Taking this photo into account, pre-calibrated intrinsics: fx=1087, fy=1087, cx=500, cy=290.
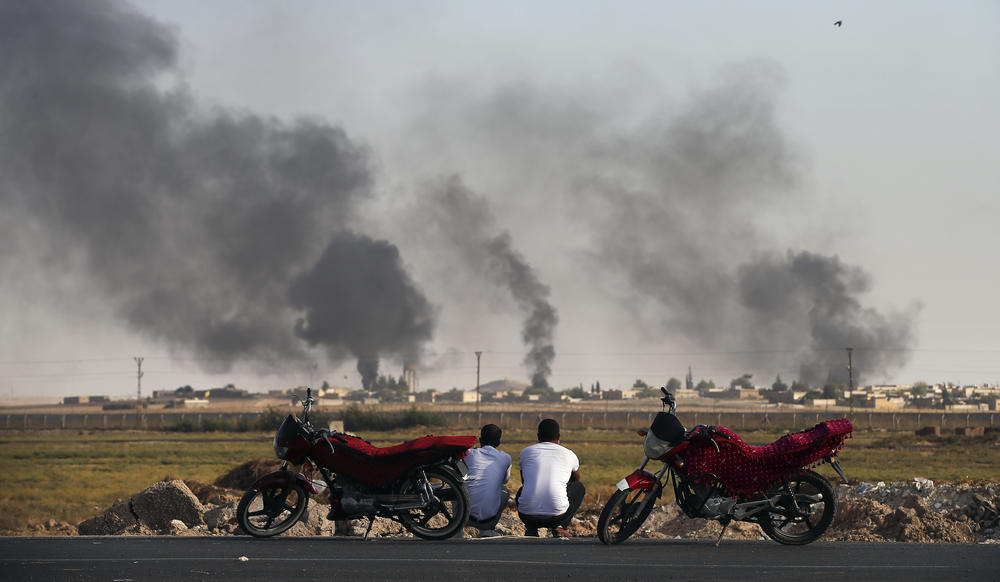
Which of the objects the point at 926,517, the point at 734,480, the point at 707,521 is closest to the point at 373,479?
the point at 734,480

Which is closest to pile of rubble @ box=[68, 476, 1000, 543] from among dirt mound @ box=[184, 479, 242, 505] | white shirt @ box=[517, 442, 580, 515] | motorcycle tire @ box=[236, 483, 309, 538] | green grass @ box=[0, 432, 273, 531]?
motorcycle tire @ box=[236, 483, 309, 538]

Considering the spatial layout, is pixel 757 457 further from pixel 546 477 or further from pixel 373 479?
pixel 373 479

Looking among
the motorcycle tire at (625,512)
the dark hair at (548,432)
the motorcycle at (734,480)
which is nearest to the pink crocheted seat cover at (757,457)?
the motorcycle at (734,480)

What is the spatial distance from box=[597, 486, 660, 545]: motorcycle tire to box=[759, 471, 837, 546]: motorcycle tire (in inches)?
53.4

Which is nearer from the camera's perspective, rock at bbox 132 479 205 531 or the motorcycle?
the motorcycle

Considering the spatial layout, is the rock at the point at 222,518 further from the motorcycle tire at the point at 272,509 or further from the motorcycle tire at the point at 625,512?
the motorcycle tire at the point at 625,512

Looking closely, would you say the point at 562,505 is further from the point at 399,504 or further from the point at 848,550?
the point at 848,550

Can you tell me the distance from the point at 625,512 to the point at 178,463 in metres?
48.7

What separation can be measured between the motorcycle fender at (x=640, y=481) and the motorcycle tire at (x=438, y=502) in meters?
2.00

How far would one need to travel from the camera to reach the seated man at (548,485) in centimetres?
1322

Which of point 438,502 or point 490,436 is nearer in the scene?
point 438,502

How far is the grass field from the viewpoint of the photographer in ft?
112

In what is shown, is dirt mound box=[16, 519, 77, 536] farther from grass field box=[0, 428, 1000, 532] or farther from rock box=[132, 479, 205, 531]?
grass field box=[0, 428, 1000, 532]

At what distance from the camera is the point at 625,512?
43.0ft
